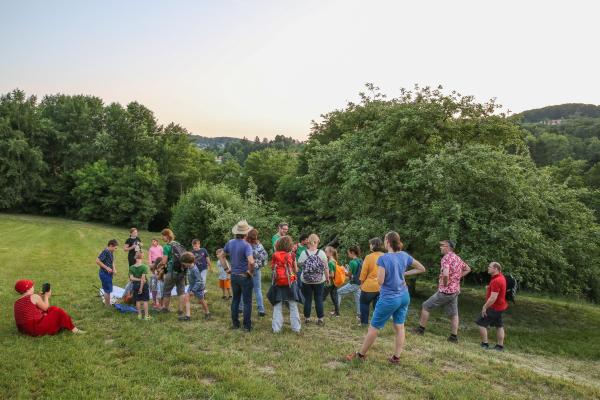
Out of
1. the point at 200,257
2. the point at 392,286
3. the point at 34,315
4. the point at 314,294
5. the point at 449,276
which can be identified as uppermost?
the point at 392,286

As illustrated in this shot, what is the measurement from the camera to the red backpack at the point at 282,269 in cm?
866

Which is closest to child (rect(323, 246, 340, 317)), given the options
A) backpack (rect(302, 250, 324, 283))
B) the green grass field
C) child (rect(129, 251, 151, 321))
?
the green grass field

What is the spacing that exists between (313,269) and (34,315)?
5.47 metres

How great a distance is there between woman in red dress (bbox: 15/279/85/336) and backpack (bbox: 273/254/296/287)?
421 cm

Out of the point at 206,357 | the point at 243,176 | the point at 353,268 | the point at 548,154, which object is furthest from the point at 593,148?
the point at 206,357

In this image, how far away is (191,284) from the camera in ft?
33.1

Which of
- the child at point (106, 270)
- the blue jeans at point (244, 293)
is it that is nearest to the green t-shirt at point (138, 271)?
the child at point (106, 270)

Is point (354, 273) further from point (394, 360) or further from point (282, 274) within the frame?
point (394, 360)

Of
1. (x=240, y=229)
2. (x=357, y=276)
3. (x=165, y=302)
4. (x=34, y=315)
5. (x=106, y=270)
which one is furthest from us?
(x=357, y=276)

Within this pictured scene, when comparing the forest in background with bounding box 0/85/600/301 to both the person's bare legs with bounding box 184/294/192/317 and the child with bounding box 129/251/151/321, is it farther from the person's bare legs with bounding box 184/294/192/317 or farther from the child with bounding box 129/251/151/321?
the child with bounding box 129/251/151/321

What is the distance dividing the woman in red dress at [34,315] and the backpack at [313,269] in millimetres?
Answer: 4896

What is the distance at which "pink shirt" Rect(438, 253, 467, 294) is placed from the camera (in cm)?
921

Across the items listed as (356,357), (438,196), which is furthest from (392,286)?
(438,196)

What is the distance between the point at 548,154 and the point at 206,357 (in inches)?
3635
